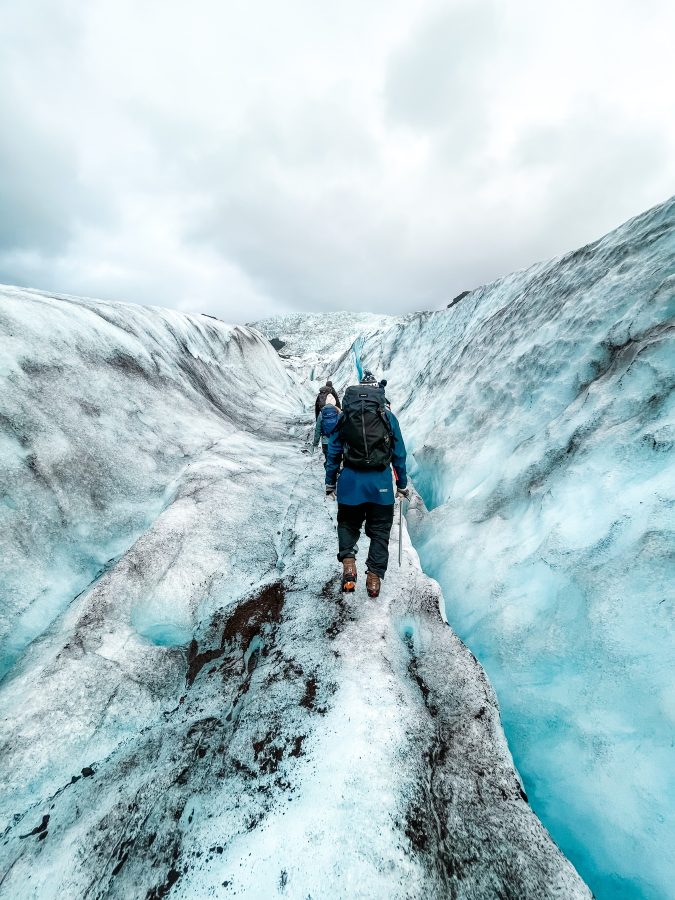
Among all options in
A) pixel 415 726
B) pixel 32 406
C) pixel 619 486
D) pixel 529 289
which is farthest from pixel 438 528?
pixel 529 289

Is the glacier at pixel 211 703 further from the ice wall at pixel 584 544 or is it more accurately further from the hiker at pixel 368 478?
the ice wall at pixel 584 544

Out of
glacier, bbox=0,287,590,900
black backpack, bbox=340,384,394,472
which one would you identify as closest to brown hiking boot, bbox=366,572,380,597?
glacier, bbox=0,287,590,900

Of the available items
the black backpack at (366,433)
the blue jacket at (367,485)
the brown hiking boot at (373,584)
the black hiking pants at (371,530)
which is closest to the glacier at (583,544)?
the brown hiking boot at (373,584)

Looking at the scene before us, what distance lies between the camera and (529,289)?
9.60 meters

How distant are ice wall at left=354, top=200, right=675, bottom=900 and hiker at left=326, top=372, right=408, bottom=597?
5.02ft

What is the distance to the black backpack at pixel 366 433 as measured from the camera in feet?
12.7

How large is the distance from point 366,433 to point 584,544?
2460 mm

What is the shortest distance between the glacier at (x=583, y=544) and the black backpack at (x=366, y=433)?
2.09m

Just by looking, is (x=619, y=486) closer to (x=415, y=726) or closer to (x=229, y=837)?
(x=415, y=726)

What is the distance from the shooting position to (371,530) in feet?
13.1

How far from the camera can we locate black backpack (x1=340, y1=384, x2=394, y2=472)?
388 centimetres

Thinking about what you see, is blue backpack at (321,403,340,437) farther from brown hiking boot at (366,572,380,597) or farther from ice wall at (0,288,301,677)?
brown hiking boot at (366,572,380,597)

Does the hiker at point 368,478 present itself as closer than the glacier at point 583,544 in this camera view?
No

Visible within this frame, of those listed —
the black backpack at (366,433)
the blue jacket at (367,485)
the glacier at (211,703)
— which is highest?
the black backpack at (366,433)
